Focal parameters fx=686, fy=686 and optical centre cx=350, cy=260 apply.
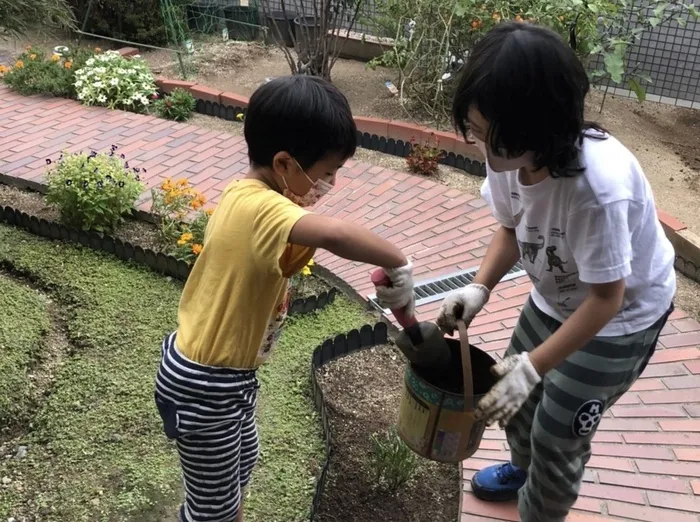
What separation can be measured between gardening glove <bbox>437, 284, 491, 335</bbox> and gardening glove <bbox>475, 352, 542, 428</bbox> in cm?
34

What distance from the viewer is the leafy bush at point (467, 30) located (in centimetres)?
507

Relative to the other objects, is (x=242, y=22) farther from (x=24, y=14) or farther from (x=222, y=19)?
(x=24, y=14)

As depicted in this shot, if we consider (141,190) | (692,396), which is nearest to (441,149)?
(141,190)

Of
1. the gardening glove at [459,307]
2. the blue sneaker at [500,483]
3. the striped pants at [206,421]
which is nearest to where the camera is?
the striped pants at [206,421]

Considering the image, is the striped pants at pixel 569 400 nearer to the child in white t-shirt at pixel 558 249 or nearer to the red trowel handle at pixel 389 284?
the child in white t-shirt at pixel 558 249

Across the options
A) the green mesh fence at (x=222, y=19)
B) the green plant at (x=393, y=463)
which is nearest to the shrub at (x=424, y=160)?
the green plant at (x=393, y=463)

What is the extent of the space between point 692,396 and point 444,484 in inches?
46.9

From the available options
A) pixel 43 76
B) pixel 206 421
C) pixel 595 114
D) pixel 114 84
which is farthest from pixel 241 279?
pixel 43 76

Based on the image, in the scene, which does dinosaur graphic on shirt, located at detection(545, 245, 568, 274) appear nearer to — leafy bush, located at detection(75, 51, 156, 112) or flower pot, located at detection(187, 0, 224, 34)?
leafy bush, located at detection(75, 51, 156, 112)

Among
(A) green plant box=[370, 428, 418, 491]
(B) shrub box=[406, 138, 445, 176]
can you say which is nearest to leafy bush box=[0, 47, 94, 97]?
(B) shrub box=[406, 138, 445, 176]

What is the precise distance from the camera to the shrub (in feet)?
16.0

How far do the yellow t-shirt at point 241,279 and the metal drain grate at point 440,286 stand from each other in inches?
70.6

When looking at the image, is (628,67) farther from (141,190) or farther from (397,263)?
(397,263)

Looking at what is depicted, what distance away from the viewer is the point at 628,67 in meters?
6.57
